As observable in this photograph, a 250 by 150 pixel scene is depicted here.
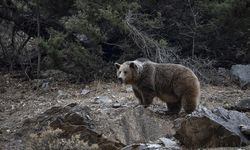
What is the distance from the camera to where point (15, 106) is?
13.1m

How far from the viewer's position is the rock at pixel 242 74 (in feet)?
47.0

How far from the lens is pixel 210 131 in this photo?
333 inches

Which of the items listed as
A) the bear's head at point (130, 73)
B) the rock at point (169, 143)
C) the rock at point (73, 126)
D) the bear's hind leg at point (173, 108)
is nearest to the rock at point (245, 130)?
the rock at point (169, 143)

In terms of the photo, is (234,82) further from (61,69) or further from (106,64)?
(61,69)

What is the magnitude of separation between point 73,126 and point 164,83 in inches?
91.3

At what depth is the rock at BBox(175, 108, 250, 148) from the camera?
8.25 metres

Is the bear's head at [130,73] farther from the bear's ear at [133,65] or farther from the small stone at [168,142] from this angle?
the small stone at [168,142]

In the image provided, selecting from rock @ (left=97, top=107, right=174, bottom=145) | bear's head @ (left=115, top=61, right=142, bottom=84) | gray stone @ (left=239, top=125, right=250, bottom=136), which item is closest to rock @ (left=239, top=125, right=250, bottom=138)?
gray stone @ (left=239, top=125, right=250, bottom=136)

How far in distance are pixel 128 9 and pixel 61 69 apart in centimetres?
240

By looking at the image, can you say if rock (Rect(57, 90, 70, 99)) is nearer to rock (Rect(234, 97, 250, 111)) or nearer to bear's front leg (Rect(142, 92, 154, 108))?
bear's front leg (Rect(142, 92, 154, 108))

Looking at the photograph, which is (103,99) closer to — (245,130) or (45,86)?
(45,86)

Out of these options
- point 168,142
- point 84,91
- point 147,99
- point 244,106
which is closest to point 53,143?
point 168,142

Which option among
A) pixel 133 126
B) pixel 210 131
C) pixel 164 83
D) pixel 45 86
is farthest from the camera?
pixel 45 86

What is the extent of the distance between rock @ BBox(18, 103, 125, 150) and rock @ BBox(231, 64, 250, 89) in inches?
226
